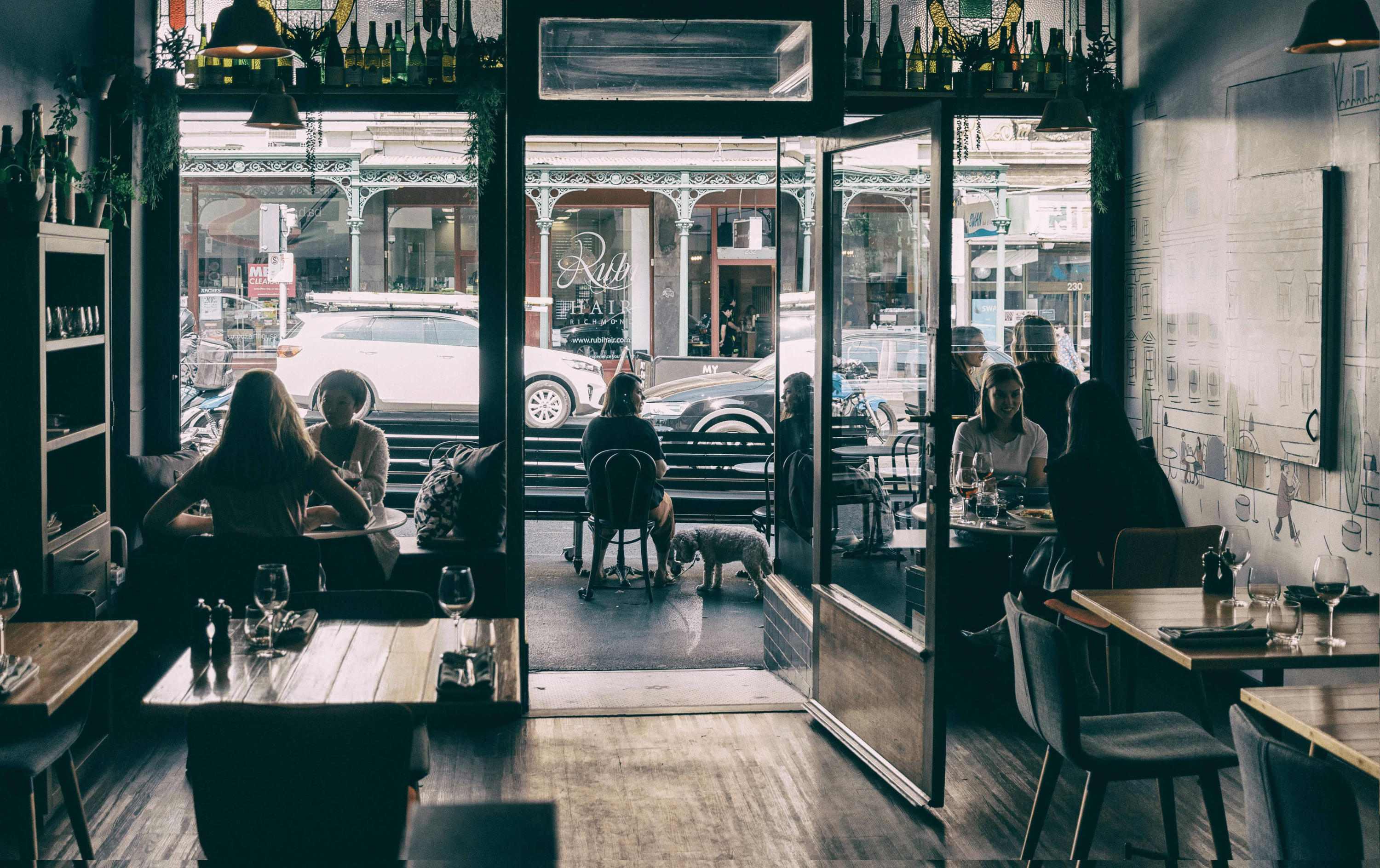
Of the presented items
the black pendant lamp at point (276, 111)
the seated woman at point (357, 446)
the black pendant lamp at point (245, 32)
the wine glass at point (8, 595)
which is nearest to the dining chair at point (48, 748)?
the wine glass at point (8, 595)

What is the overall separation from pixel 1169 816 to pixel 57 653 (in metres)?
2.74

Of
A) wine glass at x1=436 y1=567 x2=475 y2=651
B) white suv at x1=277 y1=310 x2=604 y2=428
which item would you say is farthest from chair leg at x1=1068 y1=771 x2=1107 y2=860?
white suv at x1=277 y1=310 x2=604 y2=428

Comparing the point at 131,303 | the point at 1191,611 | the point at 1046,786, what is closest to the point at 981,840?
the point at 1046,786

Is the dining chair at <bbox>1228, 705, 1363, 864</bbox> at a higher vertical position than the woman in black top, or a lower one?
lower

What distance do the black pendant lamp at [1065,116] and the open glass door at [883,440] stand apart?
1462mm

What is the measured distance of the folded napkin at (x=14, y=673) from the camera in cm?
251

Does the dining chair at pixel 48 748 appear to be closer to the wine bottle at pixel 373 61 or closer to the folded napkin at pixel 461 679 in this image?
the folded napkin at pixel 461 679

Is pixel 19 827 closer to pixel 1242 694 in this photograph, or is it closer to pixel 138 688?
pixel 138 688

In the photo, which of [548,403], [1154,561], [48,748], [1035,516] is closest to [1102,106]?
[1035,516]

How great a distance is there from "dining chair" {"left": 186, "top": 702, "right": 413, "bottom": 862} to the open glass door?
192cm

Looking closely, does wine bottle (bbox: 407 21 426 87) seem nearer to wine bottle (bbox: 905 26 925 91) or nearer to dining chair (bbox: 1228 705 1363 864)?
wine bottle (bbox: 905 26 925 91)

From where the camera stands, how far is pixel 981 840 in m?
3.35

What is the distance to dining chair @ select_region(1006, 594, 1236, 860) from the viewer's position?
275 centimetres

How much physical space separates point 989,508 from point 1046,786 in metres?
1.75
